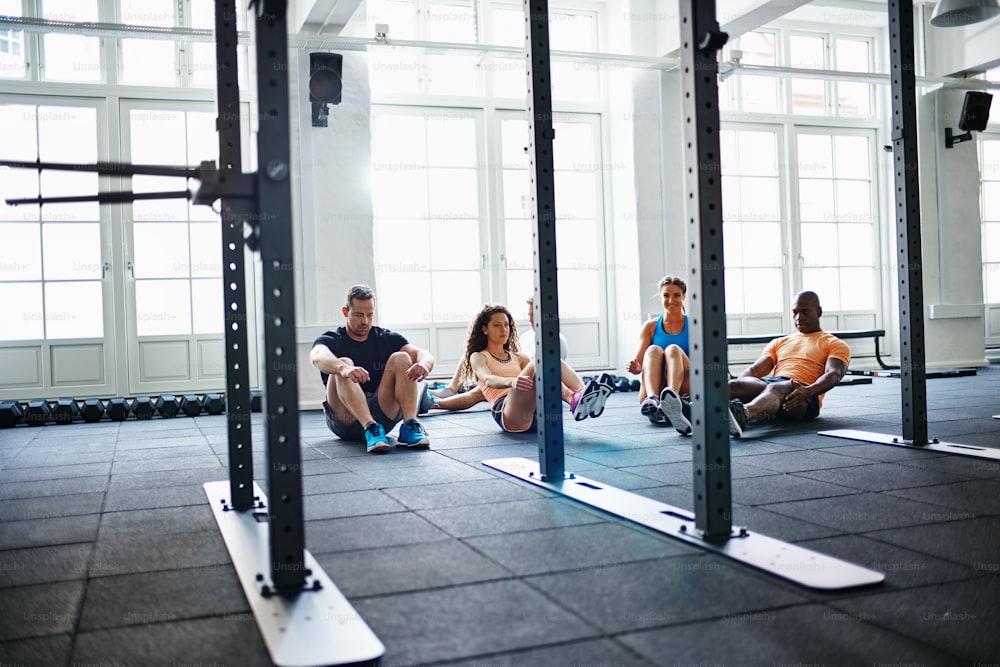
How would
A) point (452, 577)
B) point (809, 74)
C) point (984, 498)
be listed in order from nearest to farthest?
point (452, 577), point (984, 498), point (809, 74)

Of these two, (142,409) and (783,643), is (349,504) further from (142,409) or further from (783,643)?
(142,409)

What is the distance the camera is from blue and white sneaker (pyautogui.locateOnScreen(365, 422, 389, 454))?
446 cm

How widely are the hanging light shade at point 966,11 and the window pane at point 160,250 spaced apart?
20.0 ft

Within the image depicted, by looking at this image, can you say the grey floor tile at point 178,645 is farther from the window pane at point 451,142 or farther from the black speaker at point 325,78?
the window pane at point 451,142

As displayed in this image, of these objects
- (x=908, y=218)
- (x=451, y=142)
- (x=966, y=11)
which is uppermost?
(x=966, y=11)

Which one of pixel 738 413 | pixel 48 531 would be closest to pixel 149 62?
pixel 48 531

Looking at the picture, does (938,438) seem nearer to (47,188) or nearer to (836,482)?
(836,482)

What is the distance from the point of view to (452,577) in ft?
7.31

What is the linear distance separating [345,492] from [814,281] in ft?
24.3

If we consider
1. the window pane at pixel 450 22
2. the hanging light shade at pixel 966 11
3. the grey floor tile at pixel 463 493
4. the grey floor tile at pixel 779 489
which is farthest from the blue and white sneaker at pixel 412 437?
the window pane at pixel 450 22

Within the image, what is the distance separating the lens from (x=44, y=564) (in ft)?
8.14

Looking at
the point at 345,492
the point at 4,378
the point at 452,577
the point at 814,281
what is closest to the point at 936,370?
the point at 814,281

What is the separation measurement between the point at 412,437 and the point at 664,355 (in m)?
1.64

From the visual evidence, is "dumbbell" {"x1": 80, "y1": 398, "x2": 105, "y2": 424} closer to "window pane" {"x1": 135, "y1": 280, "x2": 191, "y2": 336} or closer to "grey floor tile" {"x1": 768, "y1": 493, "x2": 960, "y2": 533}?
"window pane" {"x1": 135, "y1": 280, "x2": 191, "y2": 336}
